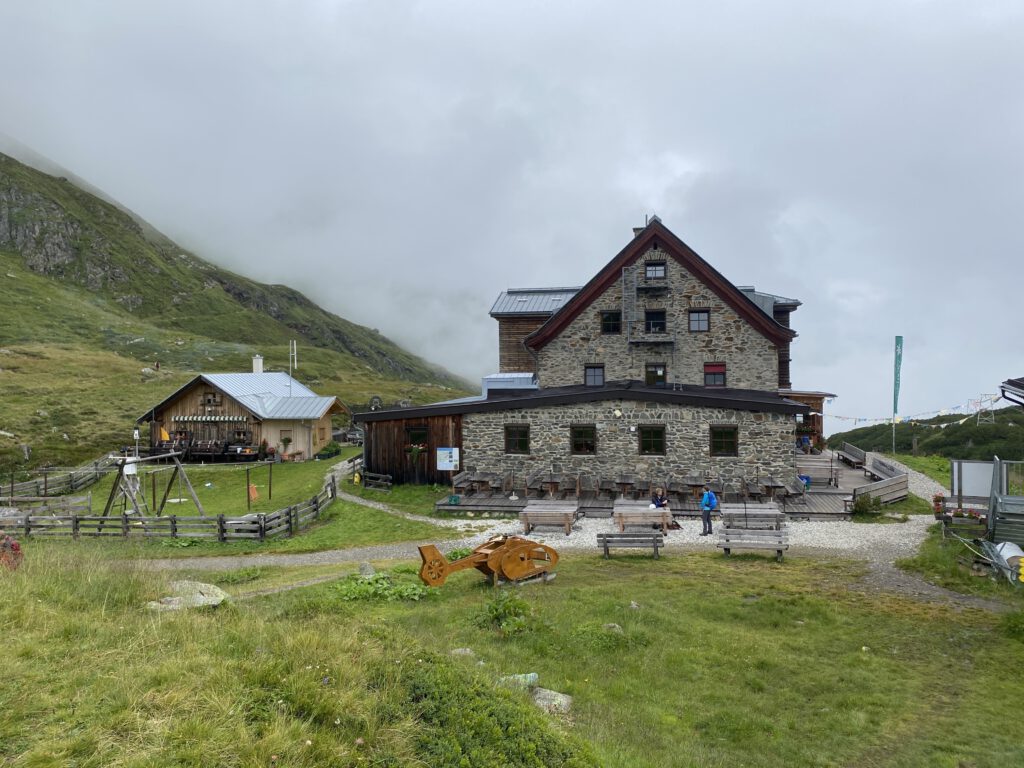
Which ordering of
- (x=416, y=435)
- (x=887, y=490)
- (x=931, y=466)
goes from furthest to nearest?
(x=931, y=466)
(x=416, y=435)
(x=887, y=490)

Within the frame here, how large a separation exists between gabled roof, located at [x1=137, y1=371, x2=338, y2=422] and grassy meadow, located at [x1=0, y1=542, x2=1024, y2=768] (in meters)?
32.0

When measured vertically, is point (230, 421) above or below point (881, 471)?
above

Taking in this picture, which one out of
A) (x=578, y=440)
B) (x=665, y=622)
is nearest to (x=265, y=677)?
(x=665, y=622)

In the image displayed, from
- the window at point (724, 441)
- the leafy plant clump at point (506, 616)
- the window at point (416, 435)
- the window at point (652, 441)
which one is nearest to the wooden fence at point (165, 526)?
the window at point (416, 435)

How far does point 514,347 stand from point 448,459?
462 inches

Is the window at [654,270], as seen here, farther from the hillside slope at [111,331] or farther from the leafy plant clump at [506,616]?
the hillside slope at [111,331]

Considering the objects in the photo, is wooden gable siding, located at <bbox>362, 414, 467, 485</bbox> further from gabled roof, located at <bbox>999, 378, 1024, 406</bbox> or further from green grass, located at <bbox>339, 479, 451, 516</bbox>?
gabled roof, located at <bbox>999, 378, 1024, 406</bbox>

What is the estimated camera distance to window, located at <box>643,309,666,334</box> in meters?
30.2

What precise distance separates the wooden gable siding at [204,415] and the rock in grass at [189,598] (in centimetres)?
3498

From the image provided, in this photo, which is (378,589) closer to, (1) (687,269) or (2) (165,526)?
(2) (165,526)

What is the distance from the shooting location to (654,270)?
30359mm

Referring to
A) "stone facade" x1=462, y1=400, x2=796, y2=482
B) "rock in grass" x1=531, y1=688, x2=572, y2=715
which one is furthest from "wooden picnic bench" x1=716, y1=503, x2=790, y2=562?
"rock in grass" x1=531, y1=688, x2=572, y2=715

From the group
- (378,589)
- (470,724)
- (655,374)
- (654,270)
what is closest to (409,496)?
(655,374)

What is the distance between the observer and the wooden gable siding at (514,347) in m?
36.4
